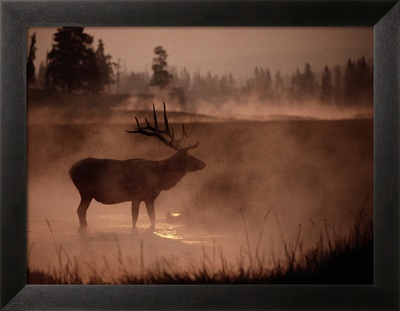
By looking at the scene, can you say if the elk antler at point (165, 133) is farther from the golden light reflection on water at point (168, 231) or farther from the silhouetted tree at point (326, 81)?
the silhouetted tree at point (326, 81)

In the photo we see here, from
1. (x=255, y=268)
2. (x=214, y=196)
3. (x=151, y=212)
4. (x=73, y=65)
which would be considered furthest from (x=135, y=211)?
(x=73, y=65)

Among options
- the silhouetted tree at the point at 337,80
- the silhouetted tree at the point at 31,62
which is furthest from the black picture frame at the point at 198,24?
the silhouetted tree at the point at 337,80

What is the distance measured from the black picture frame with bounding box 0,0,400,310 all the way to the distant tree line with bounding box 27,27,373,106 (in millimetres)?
63

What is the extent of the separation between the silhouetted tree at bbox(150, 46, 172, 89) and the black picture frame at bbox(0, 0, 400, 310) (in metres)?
0.12

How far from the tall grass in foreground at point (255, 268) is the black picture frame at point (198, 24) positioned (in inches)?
1.1

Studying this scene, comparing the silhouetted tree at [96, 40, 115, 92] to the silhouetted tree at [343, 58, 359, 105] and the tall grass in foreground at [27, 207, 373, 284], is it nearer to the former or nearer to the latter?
the tall grass in foreground at [27, 207, 373, 284]

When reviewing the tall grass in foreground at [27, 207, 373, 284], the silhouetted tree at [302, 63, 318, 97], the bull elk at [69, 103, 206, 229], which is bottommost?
the tall grass in foreground at [27, 207, 373, 284]

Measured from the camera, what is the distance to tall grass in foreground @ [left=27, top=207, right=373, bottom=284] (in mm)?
3344

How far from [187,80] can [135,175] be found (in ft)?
1.41

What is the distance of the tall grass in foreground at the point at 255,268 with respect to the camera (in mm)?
3344

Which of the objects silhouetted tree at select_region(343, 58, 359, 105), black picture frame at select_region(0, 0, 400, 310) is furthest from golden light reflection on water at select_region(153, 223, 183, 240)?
silhouetted tree at select_region(343, 58, 359, 105)

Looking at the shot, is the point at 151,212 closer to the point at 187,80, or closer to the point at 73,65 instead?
the point at 187,80

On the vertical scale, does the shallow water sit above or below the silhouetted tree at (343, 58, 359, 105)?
below

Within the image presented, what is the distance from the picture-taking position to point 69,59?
11.1 feet
